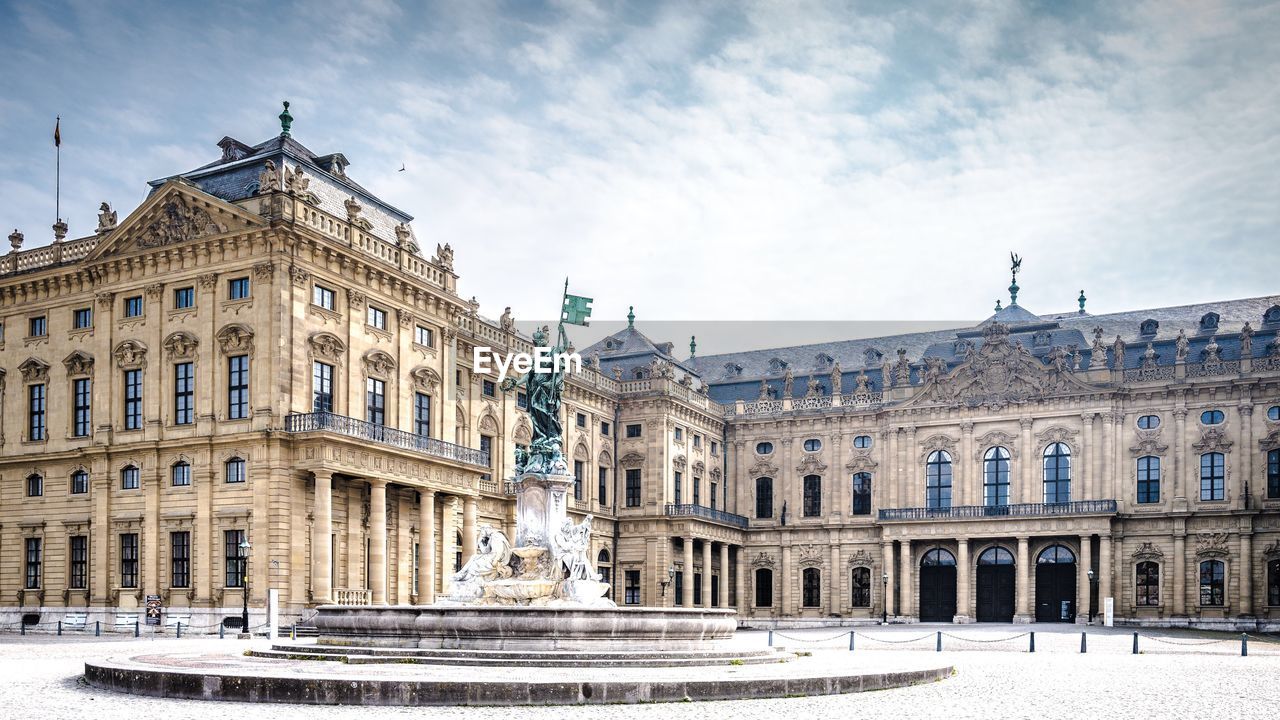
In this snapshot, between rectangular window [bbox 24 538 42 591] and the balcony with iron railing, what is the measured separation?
40.9 meters

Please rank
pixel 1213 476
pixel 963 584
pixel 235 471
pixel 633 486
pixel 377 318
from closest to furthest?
pixel 235 471 < pixel 377 318 < pixel 1213 476 < pixel 963 584 < pixel 633 486

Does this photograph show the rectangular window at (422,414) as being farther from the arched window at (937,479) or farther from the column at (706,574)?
the arched window at (937,479)

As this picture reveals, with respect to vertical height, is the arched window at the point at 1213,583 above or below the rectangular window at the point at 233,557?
below

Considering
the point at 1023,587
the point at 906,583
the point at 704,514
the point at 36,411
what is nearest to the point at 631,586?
the point at 704,514


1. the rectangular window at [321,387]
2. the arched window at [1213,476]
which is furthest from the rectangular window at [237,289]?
the arched window at [1213,476]

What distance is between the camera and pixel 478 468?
4856cm

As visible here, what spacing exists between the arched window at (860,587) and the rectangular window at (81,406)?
133 ft

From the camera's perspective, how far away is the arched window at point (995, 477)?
67125mm

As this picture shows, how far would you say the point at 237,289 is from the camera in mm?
42031

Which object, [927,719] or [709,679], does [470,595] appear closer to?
[709,679]

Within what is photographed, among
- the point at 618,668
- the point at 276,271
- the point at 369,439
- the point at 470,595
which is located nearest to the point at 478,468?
the point at 369,439

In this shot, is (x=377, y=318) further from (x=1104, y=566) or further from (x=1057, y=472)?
(x=1104, y=566)

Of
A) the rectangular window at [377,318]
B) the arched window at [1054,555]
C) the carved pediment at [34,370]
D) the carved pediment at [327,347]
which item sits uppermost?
the rectangular window at [377,318]

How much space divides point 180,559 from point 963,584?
39592mm
